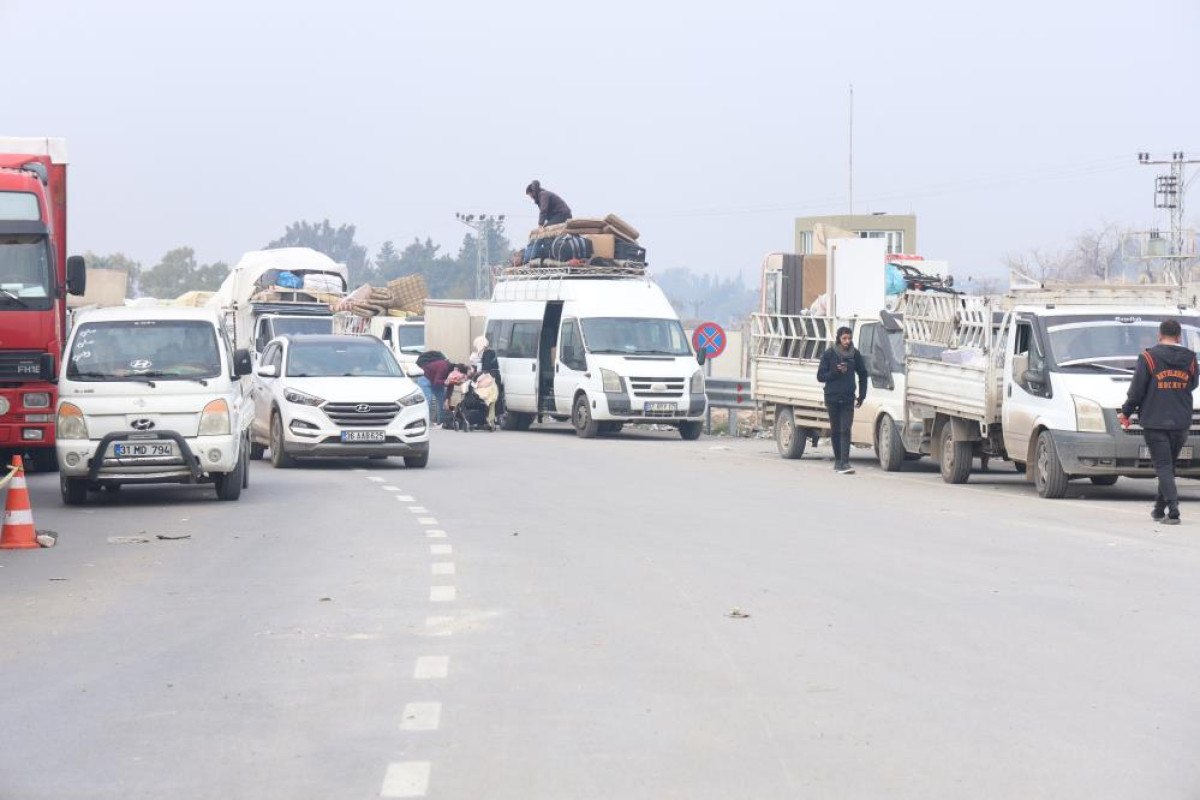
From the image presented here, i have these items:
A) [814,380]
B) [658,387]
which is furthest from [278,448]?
[658,387]

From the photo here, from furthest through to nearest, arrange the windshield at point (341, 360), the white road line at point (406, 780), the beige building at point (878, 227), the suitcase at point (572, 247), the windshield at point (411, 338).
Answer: the beige building at point (878, 227)
the windshield at point (411, 338)
the suitcase at point (572, 247)
the windshield at point (341, 360)
the white road line at point (406, 780)

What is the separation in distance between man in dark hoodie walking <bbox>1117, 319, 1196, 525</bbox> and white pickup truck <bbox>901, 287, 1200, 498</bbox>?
1.09 m

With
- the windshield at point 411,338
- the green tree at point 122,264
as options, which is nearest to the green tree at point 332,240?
the green tree at point 122,264

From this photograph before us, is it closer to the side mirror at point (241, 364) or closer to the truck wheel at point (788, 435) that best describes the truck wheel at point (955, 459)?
the truck wheel at point (788, 435)

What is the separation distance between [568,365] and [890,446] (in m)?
10.3

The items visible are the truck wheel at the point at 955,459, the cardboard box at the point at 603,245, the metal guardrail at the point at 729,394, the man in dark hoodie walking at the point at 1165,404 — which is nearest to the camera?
the man in dark hoodie walking at the point at 1165,404

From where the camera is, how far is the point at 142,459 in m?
18.0

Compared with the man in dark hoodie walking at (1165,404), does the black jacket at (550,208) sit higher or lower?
higher


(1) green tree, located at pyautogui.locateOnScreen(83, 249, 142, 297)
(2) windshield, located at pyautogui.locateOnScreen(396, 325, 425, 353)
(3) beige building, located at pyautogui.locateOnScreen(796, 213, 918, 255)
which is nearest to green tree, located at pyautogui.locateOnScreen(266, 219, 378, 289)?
(1) green tree, located at pyautogui.locateOnScreen(83, 249, 142, 297)

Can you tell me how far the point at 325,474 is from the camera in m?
23.1

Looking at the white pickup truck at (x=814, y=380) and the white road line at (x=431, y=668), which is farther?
the white pickup truck at (x=814, y=380)

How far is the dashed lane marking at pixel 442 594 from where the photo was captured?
1116 centimetres

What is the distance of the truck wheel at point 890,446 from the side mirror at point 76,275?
10.6 m

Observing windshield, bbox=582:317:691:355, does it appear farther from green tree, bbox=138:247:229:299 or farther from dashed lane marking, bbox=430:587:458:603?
green tree, bbox=138:247:229:299
